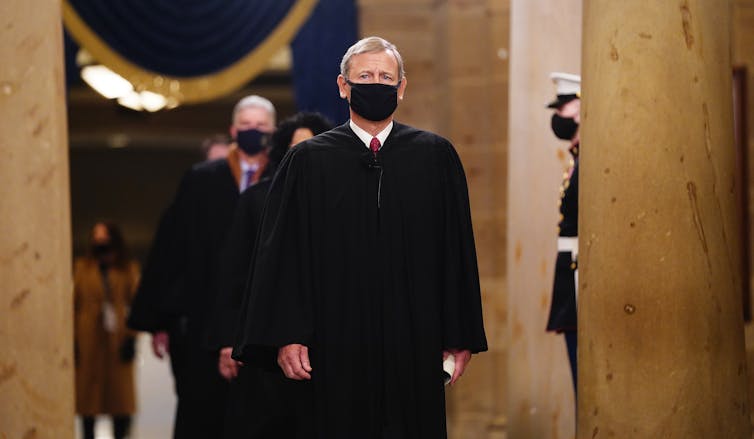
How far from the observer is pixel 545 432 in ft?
19.2

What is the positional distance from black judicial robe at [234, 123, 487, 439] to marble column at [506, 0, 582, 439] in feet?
8.00

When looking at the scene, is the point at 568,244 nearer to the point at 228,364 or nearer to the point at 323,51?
the point at 228,364

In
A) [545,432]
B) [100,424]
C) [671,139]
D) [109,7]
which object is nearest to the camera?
[671,139]

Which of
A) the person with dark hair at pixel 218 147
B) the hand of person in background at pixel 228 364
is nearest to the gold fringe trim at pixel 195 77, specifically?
the person with dark hair at pixel 218 147

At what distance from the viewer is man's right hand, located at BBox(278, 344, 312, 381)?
3338 mm

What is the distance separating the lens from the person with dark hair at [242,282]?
428 centimetres

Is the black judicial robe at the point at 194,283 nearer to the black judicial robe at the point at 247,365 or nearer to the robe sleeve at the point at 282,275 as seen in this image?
the black judicial robe at the point at 247,365

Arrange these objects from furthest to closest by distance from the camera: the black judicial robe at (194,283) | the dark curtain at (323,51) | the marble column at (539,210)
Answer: the dark curtain at (323,51), the marble column at (539,210), the black judicial robe at (194,283)

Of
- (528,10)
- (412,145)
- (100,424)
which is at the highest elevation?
(528,10)

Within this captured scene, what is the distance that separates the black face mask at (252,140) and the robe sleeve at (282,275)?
74.6 inches

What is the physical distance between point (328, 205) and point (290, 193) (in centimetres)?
11

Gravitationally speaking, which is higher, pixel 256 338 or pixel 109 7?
pixel 109 7

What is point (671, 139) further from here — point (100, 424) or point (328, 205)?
point (100, 424)

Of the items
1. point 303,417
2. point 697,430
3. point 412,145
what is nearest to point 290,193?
point 412,145
